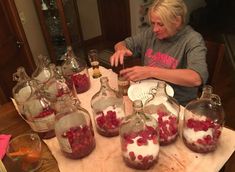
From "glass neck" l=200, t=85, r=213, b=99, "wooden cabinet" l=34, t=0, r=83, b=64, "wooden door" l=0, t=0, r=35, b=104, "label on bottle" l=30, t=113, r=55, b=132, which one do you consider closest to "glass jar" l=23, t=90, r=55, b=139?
"label on bottle" l=30, t=113, r=55, b=132

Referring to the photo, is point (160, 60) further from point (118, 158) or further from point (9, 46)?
point (9, 46)

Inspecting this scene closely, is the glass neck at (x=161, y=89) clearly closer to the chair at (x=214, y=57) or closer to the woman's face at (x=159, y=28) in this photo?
the woman's face at (x=159, y=28)

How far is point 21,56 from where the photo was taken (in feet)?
8.72

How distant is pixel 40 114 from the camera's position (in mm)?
1026

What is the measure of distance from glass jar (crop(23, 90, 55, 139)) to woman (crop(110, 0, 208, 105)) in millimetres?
386

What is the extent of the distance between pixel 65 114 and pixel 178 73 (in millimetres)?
600

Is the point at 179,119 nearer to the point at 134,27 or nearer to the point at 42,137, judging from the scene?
the point at 42,137

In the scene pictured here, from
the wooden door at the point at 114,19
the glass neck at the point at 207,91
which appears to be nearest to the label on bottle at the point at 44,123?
the glass neck at the point at 207,91

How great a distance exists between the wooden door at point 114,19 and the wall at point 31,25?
43.7 inches

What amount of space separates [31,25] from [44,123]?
2392 mm

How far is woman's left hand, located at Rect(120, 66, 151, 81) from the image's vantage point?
3.91 ft

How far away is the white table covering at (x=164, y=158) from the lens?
83 centimetres

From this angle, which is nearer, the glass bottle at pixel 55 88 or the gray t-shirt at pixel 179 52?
the glass bottle at pixel 55 88

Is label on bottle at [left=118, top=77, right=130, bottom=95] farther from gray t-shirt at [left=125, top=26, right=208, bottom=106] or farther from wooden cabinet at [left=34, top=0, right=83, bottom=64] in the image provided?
wooden cabinet at [left=34, top=0, right=83, bottom=64]
